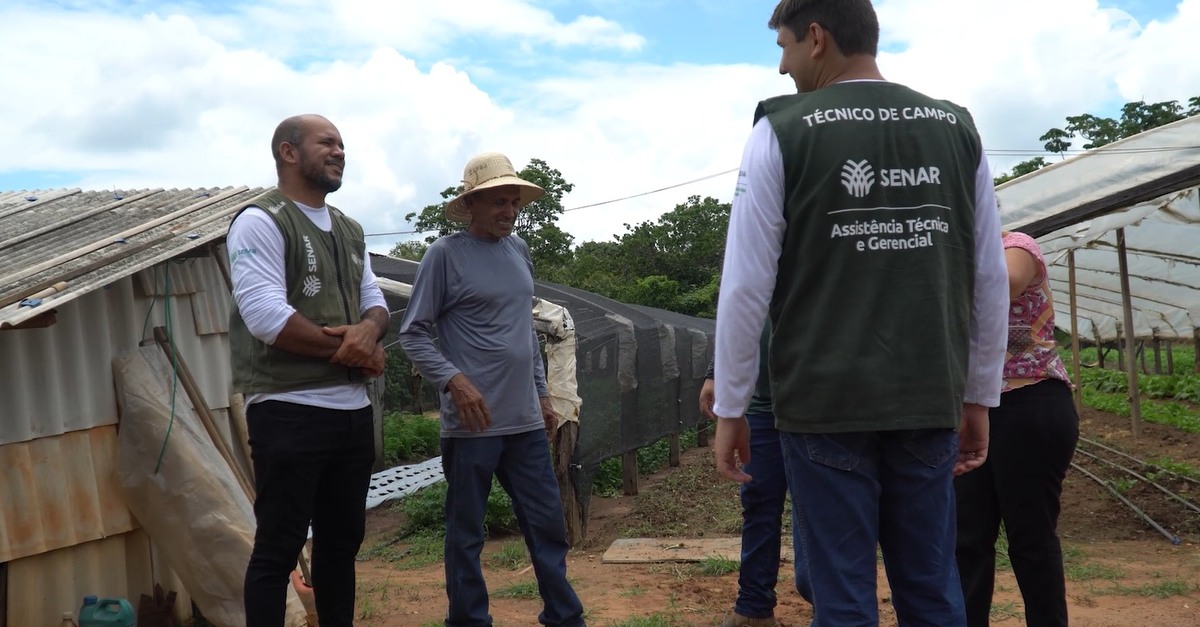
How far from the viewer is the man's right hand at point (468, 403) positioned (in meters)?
3.85

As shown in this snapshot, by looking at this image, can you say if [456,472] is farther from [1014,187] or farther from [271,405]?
[1014,187]

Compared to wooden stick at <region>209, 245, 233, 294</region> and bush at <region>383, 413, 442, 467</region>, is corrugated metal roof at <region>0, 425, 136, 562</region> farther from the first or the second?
bush at <region>383, 413, 442, 467</region>

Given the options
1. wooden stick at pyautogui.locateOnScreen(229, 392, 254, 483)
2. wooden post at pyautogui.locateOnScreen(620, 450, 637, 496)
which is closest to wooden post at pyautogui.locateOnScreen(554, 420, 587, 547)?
wooden stick at pyautogui.locateOnScreen(229, 392, 254, 483)

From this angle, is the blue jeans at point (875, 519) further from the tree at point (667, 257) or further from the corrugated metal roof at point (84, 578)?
the tree at point (667, 257)

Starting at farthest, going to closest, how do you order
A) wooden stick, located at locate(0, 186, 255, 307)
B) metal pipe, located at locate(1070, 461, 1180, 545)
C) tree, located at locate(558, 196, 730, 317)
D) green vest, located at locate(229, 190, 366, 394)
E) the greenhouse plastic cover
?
tree, located at locate(558, 196, 730, 317) < the greenhouse plastic cover < metal pipe, located at locate(1070, 461, 1180, 545) < wooden stick, located at locate(0, 186, 255, 307) < green vest, located at locate(229, 190, 366, 394)

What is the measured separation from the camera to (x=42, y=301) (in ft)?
12.3

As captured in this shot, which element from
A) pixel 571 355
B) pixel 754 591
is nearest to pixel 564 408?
pixel 571 355

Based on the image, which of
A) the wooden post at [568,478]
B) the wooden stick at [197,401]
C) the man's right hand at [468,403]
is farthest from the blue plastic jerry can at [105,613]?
the wooden post at [568,478]

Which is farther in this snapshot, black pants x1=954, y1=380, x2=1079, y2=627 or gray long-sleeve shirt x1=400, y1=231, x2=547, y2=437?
gray long-sleeve shirt x1=400, y1=231, x2=547, y2=437

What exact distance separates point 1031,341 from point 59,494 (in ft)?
12.9

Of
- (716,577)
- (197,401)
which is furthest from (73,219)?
(716,577)

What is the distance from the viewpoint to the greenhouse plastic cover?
6668 millimetres

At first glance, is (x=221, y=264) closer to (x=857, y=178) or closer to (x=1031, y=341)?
(x=1031, y=341)

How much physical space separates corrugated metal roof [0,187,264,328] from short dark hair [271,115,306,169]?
3.11 ft
